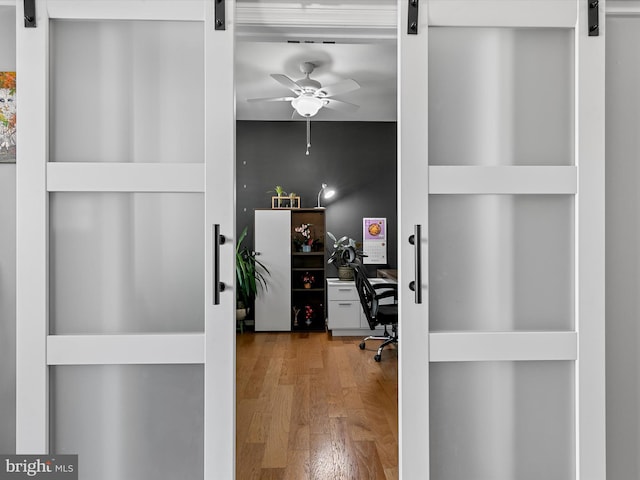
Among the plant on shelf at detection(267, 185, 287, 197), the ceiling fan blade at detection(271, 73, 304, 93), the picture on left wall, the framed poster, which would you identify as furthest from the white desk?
the picture on left wall

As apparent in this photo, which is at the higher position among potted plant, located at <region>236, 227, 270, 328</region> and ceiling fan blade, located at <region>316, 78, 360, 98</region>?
ceiling fan blade, located at <region>316, 78, 360, 98</region>

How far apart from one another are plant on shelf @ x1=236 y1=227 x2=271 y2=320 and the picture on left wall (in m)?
3.45

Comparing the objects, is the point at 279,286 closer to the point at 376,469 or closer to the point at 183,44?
the point at 376,469

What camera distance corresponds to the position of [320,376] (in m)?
3.68

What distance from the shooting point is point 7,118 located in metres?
1.71

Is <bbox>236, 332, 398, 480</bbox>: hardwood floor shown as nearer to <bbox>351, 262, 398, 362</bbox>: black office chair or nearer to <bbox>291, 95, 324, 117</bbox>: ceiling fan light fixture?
<bbox>351, 262, 398, 362</bbox>: black office chair

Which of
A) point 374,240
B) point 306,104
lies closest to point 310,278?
point 374,240

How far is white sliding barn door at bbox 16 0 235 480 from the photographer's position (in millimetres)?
1618

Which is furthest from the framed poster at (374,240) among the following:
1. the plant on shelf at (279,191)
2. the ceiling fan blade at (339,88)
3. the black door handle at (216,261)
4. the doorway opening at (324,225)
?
the black door handle at (216,261)

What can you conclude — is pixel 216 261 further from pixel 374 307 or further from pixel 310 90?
pixel 374 307

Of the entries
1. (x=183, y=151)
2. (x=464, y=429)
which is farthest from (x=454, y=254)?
(x=183, y=151)

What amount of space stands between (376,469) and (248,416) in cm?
98

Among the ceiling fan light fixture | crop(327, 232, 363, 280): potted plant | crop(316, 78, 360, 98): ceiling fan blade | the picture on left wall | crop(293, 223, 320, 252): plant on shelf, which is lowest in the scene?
crop(327, 232, 363, 280): potted plant

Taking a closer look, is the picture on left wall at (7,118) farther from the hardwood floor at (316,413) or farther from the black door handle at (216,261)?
the hardwood floor at (316,413)
